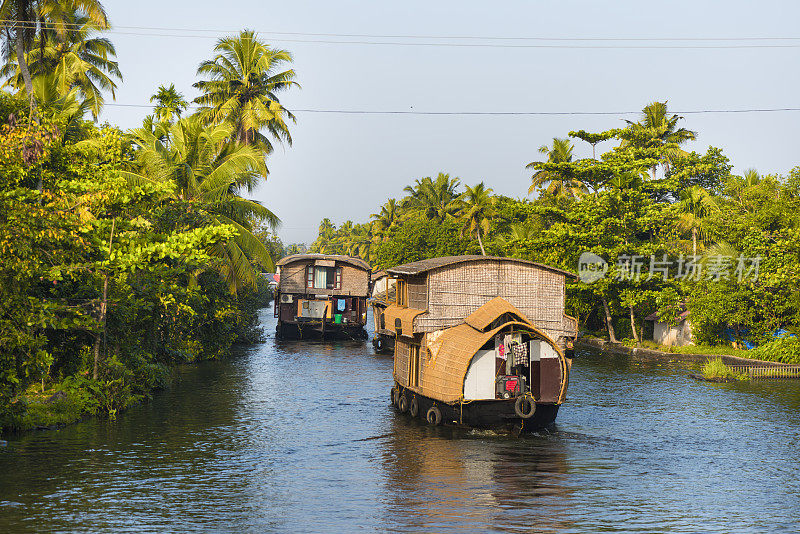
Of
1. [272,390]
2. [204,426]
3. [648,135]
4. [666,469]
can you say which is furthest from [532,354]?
[648,135]

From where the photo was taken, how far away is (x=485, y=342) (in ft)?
69.9

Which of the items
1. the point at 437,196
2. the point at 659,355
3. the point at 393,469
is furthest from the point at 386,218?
the point at 393,469

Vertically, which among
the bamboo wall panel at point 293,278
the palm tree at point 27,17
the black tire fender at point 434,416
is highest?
the palm tree at point 27,17

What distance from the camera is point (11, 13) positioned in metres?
27.5

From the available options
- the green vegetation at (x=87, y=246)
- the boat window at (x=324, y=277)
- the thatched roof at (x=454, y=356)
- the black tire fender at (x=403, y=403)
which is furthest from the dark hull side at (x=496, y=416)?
the boat window at (x=324, y=277)

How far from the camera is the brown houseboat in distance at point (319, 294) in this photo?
4972cm

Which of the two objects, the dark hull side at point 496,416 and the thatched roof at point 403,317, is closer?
the dark hull side at point 496,416

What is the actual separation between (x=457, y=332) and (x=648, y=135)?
5037cm

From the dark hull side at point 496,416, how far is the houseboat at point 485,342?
0.09 feet

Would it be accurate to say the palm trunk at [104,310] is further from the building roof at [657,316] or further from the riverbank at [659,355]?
the building roof at [657,316]

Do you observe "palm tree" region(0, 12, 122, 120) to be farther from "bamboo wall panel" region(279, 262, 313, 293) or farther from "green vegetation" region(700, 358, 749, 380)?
"green vegetation" region(700, 358, 749, 380)

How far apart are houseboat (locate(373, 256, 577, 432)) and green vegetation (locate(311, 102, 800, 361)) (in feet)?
58.2

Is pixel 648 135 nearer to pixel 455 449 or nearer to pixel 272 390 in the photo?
pixel 272 390

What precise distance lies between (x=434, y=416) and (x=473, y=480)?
15.9 feet
